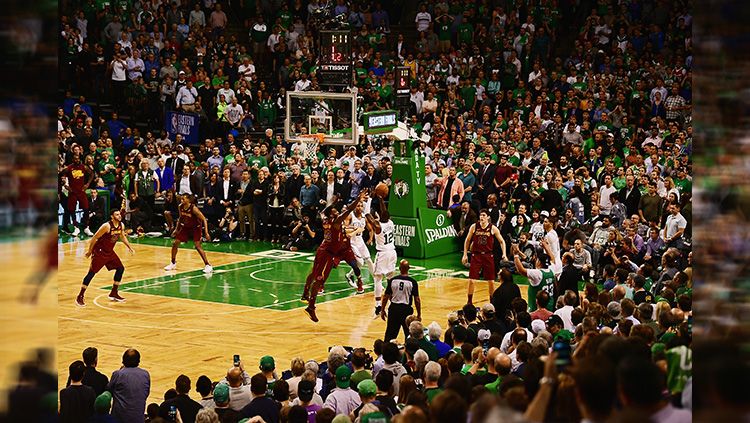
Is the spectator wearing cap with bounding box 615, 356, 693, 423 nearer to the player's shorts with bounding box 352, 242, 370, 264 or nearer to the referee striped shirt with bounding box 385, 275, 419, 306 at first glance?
the referee striped shirt with bounding box 385, 275, 419, 306

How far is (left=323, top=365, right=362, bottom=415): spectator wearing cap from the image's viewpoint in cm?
907

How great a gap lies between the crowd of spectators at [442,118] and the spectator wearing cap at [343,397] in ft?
12.4

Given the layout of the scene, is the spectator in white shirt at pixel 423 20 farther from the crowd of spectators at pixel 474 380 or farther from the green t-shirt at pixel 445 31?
the crowd of spectators at pixel 474 380

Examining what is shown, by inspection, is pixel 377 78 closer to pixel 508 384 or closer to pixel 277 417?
pixel 277 417

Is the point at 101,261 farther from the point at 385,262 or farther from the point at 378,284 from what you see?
→ the point at 385,262

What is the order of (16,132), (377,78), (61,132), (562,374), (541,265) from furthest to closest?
(377,78)
(61,132)
(541,265)
(562,374)
(16,132)

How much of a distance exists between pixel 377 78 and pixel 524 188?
8.65 m

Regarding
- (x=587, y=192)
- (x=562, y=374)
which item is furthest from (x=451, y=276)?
(x=562, y=374)

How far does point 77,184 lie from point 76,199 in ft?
1.49

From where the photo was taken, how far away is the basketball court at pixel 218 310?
15250 mm

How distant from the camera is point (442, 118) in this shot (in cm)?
2862

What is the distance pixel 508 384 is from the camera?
5441 mm

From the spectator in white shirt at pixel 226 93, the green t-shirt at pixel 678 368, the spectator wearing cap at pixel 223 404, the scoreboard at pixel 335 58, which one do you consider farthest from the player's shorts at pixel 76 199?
the green t-shirt at pixel 678 368

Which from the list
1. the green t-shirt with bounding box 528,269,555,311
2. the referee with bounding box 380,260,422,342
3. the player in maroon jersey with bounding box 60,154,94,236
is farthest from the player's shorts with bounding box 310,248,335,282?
the player in maroon jersey with bounding box 60,154,94,236
